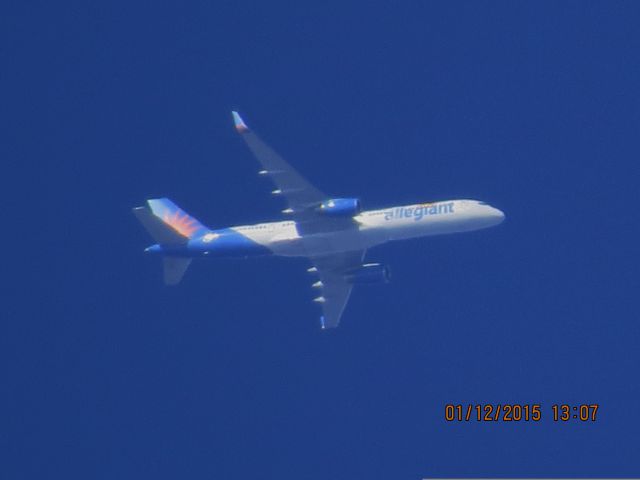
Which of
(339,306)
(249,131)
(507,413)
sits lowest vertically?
(507,413)

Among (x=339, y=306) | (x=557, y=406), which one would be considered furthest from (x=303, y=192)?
(x=557, y=406)

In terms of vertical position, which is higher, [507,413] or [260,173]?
[260,173]

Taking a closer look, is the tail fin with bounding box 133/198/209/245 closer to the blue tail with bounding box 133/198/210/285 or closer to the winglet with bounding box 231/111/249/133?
the blue tail with bounding box 133/198/210/285

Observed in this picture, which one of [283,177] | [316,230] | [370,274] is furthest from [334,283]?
[283,177]

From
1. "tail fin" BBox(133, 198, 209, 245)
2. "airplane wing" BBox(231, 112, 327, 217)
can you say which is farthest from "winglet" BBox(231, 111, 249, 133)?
"tail fin" BBox(133, 198, 209, 245)

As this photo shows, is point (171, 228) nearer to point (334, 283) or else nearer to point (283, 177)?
point (283, 177)

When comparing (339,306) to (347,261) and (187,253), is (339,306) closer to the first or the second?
(347,261)

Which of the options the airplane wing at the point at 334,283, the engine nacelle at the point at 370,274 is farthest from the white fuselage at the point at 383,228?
the airplane wing at the point at 334,283
